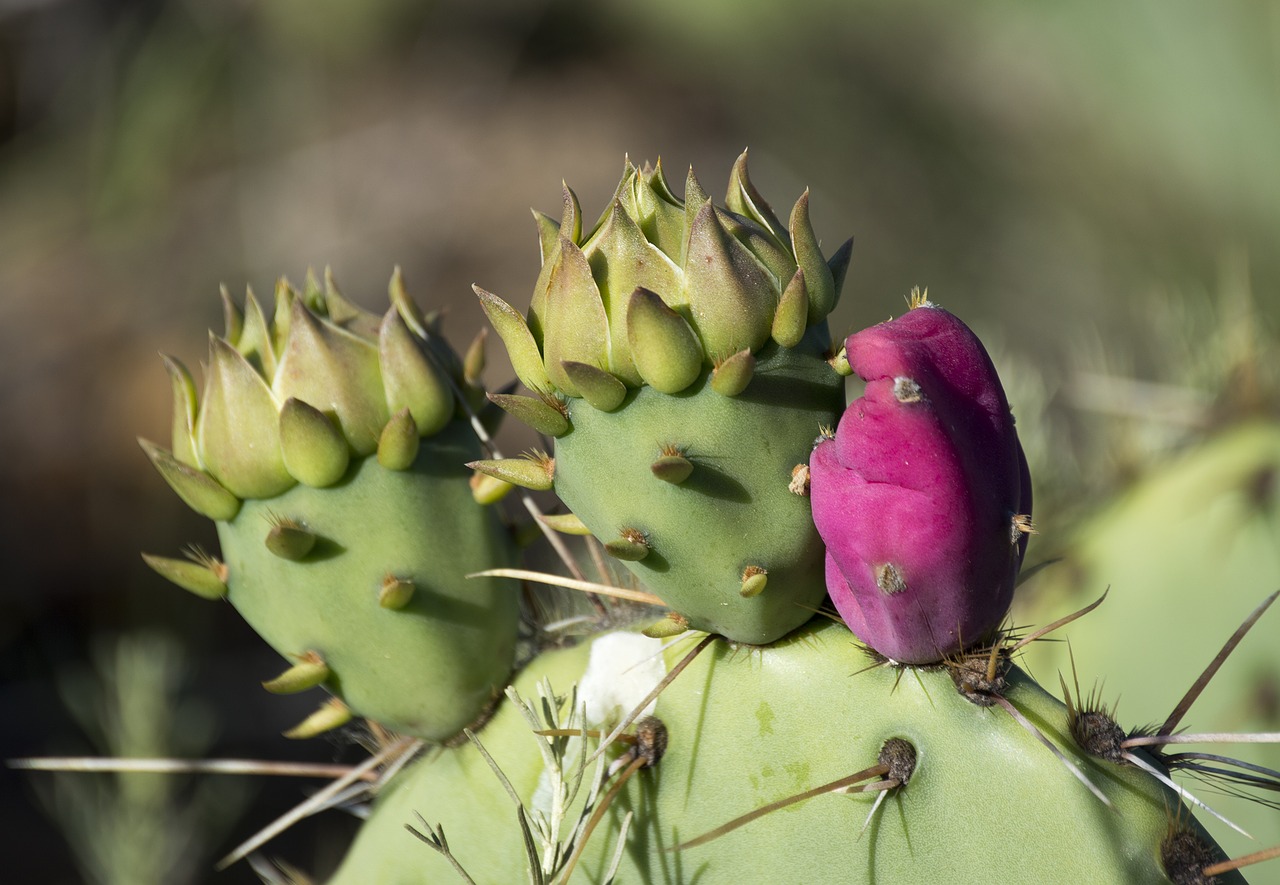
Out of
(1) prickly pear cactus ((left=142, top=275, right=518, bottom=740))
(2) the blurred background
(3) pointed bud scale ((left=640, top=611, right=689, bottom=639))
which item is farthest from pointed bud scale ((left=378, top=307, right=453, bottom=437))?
(2) the blurred background

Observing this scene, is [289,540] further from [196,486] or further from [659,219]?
[659,219]

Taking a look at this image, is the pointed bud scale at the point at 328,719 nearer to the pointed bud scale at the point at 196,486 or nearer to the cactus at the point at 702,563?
the cactus at the point at 702,563

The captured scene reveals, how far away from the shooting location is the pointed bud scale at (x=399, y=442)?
28.8 inches

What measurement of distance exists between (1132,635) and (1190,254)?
2.51 m

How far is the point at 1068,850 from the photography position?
0.62 metres

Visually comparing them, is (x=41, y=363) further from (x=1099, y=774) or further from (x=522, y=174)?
(x=1099, y=774)

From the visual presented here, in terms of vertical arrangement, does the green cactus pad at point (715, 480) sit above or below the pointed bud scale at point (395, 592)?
above

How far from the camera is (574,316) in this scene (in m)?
0.62

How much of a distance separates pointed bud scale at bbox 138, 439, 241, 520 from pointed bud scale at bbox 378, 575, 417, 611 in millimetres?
116

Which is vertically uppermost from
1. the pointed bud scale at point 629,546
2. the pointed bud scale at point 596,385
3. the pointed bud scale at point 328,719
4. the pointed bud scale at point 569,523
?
the pointed bud scale at point 596,385

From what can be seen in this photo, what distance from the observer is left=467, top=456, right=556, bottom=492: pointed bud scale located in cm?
67

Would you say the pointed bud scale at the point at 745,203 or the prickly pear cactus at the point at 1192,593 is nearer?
the pointed bud scale at the point at 745,203

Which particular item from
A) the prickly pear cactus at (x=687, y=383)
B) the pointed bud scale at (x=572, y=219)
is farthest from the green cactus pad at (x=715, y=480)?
the pointed bud scale at (x=572, y=219)

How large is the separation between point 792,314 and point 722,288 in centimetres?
4
